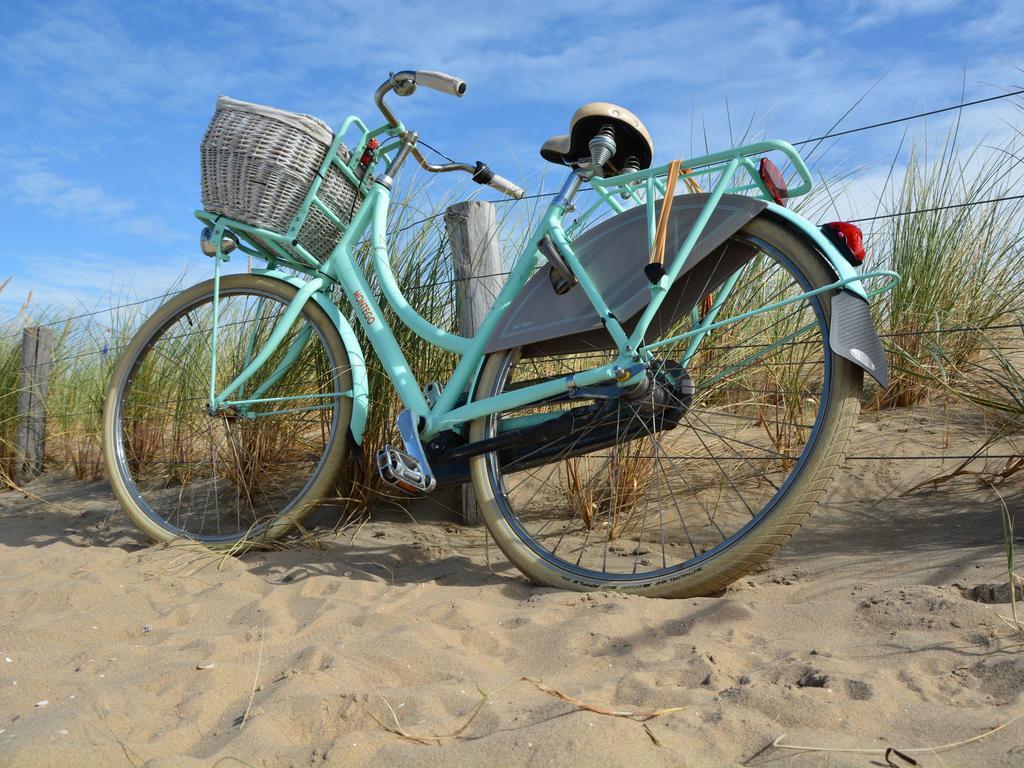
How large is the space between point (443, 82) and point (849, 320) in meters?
1.44

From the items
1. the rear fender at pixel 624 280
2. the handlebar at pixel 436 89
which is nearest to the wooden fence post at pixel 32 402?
the handlebar at pixel 436 89

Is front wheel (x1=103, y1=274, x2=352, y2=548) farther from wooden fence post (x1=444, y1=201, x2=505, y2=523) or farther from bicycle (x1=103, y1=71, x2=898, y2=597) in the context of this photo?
wooden fence post (x1=444, y1=201, x2=505, y2=523)

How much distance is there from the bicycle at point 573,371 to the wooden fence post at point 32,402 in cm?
163

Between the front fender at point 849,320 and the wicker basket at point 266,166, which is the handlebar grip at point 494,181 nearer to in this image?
the wicker basket at point 266,166

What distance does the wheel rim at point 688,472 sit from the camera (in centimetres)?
266

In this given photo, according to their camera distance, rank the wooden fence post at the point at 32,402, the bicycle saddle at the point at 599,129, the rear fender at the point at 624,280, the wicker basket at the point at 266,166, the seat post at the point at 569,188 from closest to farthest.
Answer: the rear fender at the point at 624,280 < the bicycle saddle at the point at 599,129 < the seat post at the point at 569,188 < the wicker basket at the point at 266,166 < the wooden fence post at the point at 32,402

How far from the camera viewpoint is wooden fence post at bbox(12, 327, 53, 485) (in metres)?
5.11

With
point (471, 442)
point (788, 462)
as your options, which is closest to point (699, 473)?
point (788, 462)

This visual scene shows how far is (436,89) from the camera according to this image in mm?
2654

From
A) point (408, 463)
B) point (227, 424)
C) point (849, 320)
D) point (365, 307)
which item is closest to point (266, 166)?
point (365, 307)

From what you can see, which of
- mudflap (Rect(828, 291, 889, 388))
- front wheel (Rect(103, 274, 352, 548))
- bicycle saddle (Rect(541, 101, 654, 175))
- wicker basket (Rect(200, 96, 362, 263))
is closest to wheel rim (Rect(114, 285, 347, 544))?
front wheel (Rect(103, 274, 352, 548))

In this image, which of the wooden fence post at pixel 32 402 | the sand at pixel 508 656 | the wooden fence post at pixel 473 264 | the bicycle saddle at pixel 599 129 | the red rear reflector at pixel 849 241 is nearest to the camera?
the sand at pixel 508 656

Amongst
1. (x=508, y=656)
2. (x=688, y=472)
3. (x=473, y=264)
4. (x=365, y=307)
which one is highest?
(x=473, y=264)

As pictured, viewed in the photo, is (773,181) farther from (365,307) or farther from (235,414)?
(235,414)
